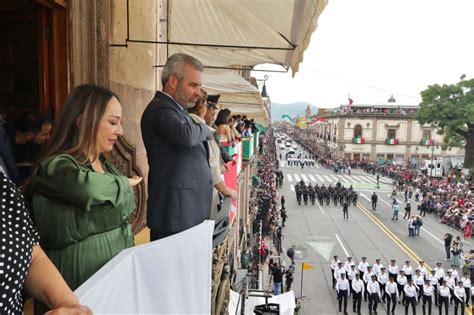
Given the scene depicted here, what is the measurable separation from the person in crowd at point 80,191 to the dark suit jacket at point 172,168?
0.56 m

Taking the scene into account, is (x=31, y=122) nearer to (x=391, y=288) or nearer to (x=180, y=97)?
(x=180, y=97)

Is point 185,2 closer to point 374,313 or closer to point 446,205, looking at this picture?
point 374,313

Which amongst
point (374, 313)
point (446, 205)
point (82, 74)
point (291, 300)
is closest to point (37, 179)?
point (82, 74)

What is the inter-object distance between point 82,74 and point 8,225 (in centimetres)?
281

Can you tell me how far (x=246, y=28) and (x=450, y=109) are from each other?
54.0 metres

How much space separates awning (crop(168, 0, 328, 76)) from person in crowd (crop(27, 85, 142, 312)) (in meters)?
2.47

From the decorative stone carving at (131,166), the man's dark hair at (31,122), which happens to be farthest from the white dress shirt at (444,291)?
the man's dark hair at (31,122)

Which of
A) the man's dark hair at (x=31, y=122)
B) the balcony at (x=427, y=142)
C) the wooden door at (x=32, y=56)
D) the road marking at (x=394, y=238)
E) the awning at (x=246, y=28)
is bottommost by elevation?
the road marking at (x=394, y=238)

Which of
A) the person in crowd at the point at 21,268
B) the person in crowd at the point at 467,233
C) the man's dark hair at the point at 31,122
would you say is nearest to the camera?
the person in crowd at the point at 21,268

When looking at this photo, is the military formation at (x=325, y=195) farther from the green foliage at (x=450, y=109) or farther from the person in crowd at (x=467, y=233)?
the green foliage at (x=450, y=109)

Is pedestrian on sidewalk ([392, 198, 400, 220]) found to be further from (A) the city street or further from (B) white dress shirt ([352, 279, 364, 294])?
(B) white dress shirt ([352, 279, 364, 294])

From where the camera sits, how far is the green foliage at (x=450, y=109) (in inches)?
2021

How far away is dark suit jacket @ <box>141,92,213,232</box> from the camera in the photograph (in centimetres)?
268

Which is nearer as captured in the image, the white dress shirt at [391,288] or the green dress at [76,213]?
the green dress at [76,213]
